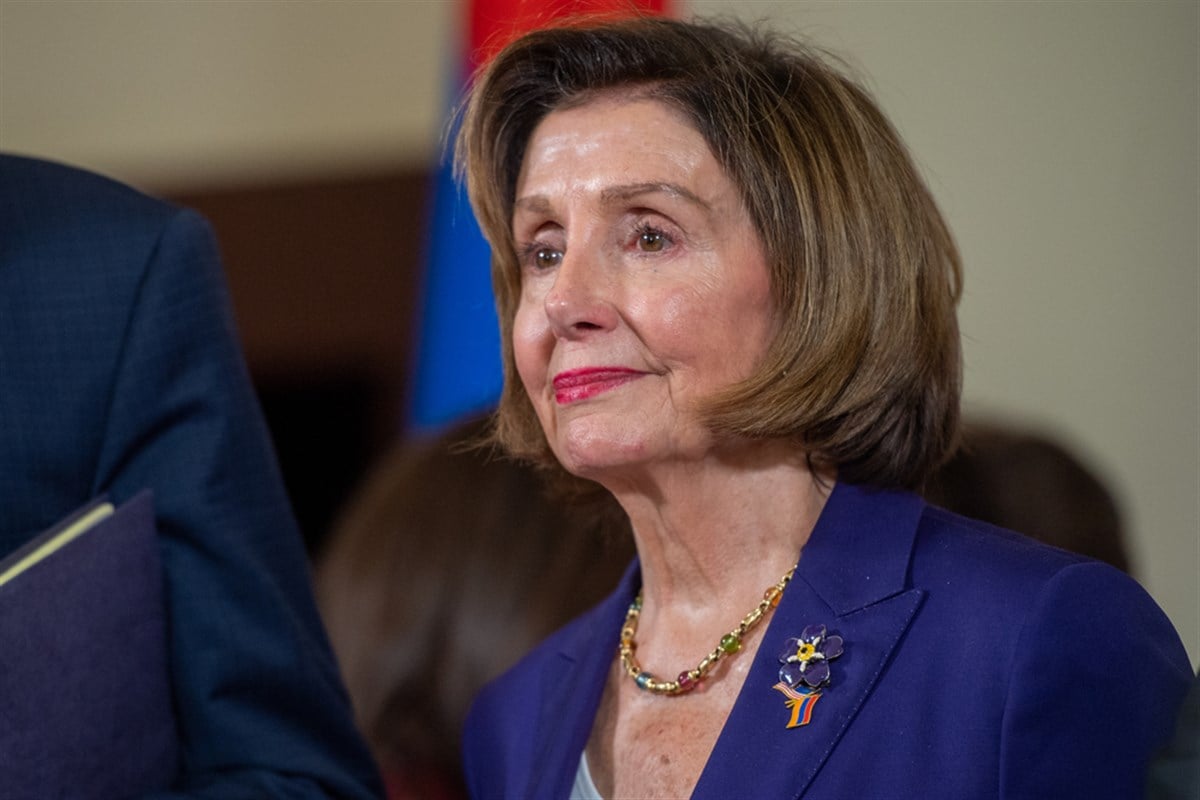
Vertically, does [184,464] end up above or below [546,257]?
below

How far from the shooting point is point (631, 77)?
1.66 metres

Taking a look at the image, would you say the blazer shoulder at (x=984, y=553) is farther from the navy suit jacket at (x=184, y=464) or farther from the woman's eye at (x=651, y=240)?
the navy suit jacket at (x=184, y=464)

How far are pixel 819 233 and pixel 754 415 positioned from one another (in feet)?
0.67

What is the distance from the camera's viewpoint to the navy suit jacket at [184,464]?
1.62m

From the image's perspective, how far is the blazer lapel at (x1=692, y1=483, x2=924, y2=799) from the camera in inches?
56.4

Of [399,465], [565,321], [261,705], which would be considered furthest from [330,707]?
[399,465]

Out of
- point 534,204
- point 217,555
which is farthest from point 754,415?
point 217,555

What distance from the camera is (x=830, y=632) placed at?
4.92 feet

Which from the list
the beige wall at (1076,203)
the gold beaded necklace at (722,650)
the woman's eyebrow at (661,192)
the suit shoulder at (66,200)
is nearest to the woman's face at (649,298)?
the woman's eyebrow at (661,192)

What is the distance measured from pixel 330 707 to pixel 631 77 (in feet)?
2.51

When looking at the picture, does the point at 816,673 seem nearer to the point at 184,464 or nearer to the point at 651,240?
the point at 651,240

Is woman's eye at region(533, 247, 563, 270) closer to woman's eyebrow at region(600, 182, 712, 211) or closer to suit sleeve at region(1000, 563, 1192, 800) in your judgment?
woman's eyebrow at region(600, 182, 712, 211)

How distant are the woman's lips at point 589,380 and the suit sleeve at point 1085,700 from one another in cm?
48

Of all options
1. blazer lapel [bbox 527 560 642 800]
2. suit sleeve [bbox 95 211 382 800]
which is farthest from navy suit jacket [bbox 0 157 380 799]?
blazer lapel [bbox 527 560 642 800]
